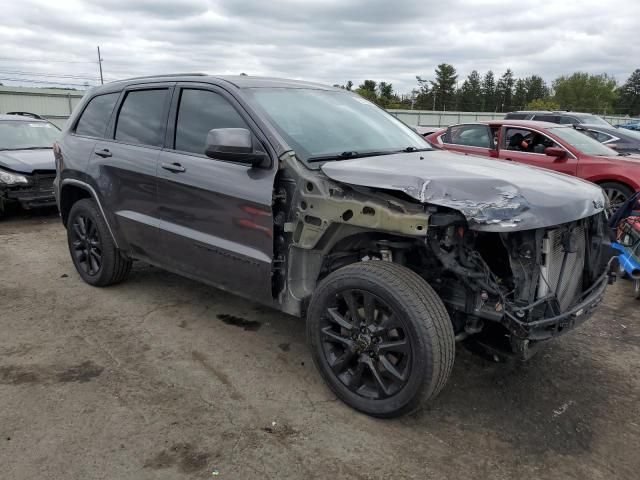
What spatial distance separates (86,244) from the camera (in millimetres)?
4938

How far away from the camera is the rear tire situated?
15.3 ft

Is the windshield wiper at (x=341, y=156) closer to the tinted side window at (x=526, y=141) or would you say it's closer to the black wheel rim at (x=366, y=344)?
the black wheel rim at (x=366, y=344)

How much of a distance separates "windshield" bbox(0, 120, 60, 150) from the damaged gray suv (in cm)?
556

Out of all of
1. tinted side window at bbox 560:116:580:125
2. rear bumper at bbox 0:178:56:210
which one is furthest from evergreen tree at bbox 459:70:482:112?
rear bumper at bbox 0:178:56:210

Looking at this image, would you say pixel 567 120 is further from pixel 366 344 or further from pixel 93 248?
pixel 366 344

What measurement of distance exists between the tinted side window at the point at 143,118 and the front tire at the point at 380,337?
78.2 inches

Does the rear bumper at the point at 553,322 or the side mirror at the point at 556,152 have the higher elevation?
the side mirror at the point at 556,152

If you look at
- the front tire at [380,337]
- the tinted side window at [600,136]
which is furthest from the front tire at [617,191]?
the front tire at [380,337]

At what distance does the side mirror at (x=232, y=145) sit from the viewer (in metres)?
3.07

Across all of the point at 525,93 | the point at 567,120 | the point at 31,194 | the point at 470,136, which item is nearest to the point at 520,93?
the point at 525,93

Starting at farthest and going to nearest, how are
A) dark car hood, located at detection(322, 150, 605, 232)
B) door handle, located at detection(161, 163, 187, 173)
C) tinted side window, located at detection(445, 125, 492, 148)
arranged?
tinted side window, located at detection(445, 125, 492, 148) → door handle, located at detection(161, 163, 187, 173) → dark car hood, located at detection(322, 150, 605, 232)

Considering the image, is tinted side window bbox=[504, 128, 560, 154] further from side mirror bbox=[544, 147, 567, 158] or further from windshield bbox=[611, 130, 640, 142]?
windshield bbox=[611, 130, 640, 142]

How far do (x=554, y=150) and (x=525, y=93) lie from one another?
9355 cm

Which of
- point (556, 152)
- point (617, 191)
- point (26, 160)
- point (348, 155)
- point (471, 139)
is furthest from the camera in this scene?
point (471, 139)
